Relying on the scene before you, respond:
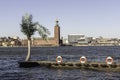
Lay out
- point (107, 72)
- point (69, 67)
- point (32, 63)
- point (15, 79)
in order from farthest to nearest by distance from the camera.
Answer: point (32, 63) → point (69, 67) → point (107, 72) → point (15, 79)

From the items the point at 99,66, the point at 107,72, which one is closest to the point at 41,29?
the point at 99,66

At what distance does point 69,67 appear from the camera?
71.6m

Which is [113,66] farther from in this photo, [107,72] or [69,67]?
[69,67]

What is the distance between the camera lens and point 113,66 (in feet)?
220

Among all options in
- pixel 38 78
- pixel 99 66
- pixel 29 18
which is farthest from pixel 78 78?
pixel 29 18

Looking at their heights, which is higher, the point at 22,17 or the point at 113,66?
the point at 22,17

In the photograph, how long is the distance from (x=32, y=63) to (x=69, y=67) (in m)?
10.0

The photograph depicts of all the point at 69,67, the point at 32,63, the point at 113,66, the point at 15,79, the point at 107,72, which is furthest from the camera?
the point at 32,63

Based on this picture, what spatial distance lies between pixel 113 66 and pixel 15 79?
2336 cm

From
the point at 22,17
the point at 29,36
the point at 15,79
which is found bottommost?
the point at 15,79

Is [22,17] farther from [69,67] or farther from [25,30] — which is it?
[69,67]

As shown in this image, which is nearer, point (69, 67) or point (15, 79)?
point (15, 79)

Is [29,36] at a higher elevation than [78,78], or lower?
higher

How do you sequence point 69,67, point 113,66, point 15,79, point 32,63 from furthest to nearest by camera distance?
point 32,63 < point 69,67 < point 113,66 < point 15,79
